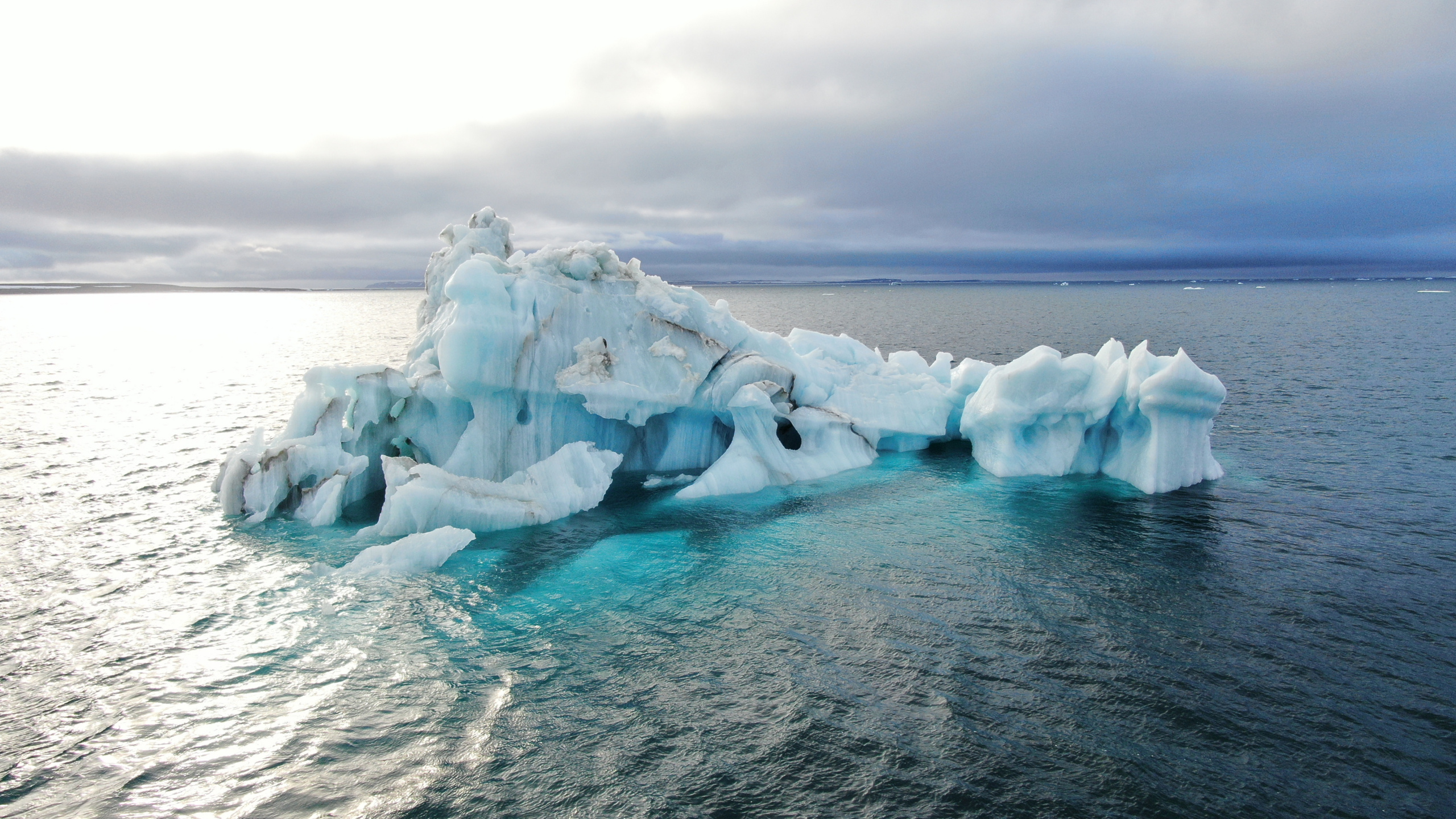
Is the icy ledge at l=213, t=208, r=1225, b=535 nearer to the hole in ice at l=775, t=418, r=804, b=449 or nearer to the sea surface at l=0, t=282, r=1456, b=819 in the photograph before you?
the sea surface at l=0, t=282, r=1456, b=819

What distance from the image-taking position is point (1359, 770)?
8.91m

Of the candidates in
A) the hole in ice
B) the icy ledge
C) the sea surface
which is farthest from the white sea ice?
the hole in ice

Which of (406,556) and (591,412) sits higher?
(591,412)

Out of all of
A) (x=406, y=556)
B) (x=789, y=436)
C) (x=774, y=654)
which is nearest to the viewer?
(x=774, y=654)

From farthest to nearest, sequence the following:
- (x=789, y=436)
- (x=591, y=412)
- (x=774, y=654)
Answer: (x=789, y=436)
(x=591, y=412)
(x=774, y=654)

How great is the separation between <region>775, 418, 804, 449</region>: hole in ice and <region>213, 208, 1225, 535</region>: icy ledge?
1.72 meters

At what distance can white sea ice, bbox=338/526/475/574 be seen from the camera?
51.2 ft

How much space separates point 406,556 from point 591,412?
24.4ft

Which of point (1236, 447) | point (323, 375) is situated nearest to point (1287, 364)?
point (1236, 447)

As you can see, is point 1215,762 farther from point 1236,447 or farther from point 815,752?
point 1236,447

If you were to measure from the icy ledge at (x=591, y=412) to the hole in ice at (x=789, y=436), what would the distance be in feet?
5.63

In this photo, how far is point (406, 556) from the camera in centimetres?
1591

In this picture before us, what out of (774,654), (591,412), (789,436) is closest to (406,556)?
(591,412)

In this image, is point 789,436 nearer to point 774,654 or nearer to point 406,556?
point 406,556
